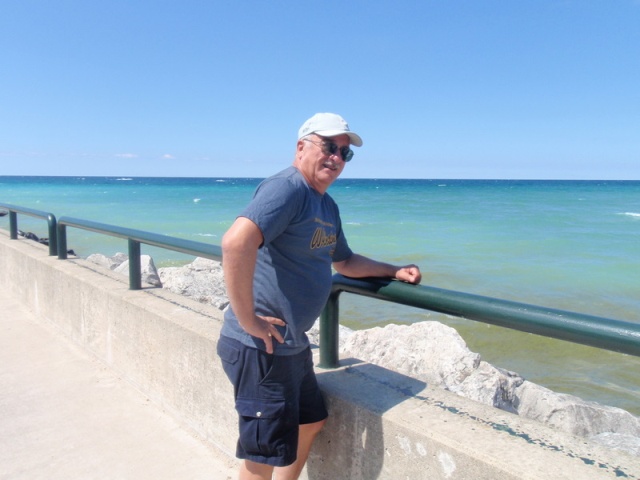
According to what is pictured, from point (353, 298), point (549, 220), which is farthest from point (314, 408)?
point (549, 220)

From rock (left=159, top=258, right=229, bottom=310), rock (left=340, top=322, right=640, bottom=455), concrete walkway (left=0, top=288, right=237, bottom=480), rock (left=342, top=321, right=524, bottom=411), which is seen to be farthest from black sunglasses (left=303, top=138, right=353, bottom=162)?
rock (left=159, top=258, right=229, bottom=310)

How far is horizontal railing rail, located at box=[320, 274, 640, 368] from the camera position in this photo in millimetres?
1758

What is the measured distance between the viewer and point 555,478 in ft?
5.64

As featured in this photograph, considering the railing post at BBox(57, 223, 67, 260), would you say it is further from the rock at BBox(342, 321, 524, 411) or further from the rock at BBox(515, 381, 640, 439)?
the rock at BBox(515, 381, 640, 439)

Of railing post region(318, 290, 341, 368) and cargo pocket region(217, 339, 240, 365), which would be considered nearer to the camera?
cargo pocket region(217, 339, 240, 365)

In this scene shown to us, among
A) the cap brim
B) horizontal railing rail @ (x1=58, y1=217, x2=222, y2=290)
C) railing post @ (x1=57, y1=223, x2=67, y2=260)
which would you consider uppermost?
the cap brim

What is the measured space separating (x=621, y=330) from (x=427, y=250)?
18354mm

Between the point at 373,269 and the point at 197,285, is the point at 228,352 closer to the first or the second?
the point at 373,269

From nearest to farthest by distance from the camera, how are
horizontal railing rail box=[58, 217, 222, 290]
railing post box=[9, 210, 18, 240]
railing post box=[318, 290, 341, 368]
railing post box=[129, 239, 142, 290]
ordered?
1. railing post box=[318, 290, 341, 368]
2. horizontal railing rail box=[58, 217, 222, 290]
3. railing post box=[129, 239, 142, 290]
4. railing post box=[9, 210, 18, 240]

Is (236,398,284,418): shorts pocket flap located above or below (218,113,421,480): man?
below

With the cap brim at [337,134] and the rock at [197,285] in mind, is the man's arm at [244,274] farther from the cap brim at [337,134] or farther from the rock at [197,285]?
the rock at [197,285]

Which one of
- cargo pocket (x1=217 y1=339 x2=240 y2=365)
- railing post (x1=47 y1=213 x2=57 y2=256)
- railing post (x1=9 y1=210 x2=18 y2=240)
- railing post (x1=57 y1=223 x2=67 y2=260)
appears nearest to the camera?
cargo pocket (x1=217 y1=339 x2=240 y2=365)

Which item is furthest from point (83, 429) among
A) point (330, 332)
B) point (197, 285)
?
point (197, 285)

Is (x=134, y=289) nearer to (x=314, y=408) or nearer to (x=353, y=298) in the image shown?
(x=314, y=408)
